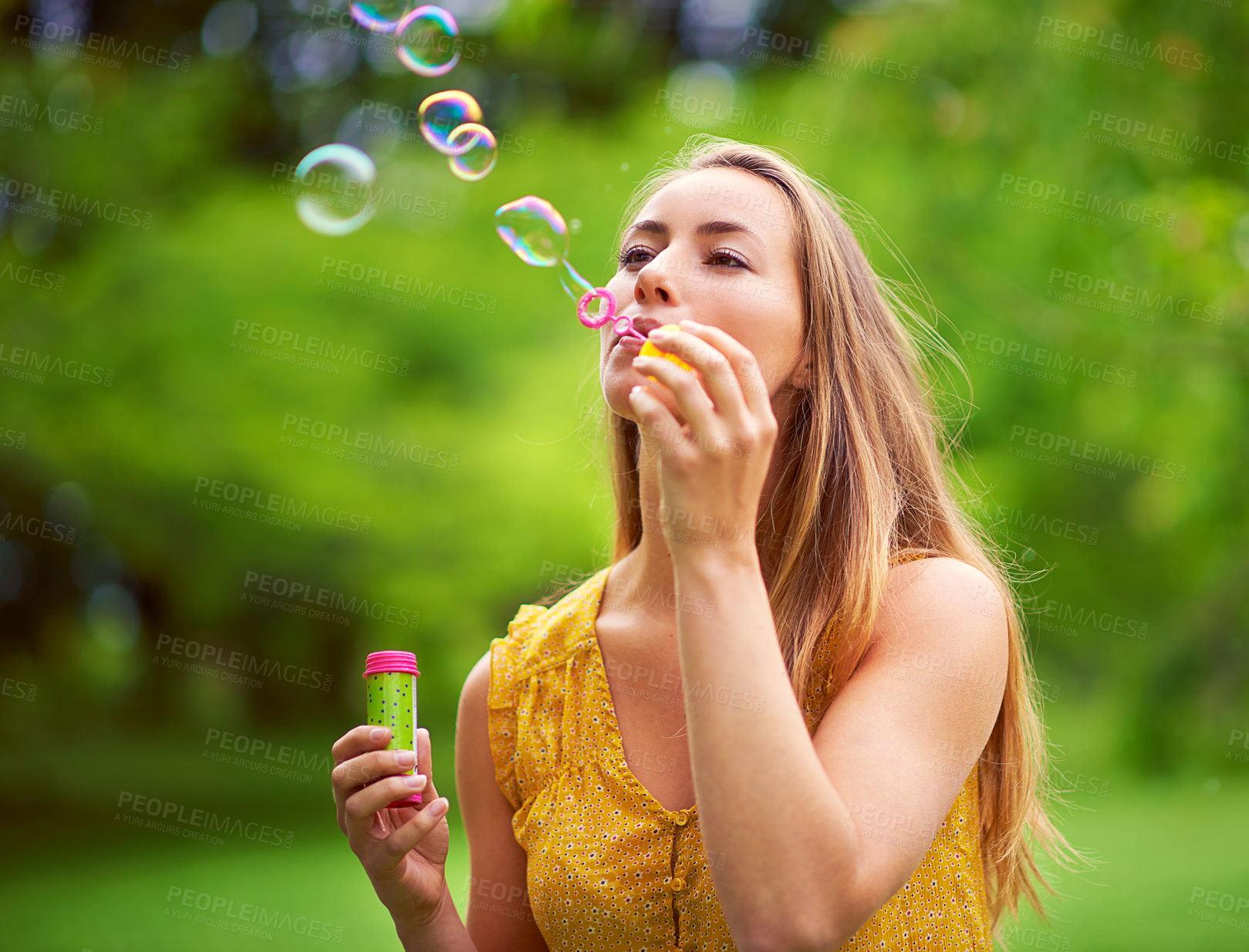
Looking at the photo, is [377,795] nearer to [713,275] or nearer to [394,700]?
[394,700]

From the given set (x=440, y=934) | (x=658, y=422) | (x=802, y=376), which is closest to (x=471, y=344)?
(x=802, y=376)

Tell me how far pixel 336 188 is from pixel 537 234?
0.88 m

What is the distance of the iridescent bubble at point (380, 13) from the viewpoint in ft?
10.4

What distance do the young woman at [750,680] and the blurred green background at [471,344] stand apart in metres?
2.36

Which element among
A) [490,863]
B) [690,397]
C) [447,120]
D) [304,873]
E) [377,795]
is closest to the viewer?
[690,397]

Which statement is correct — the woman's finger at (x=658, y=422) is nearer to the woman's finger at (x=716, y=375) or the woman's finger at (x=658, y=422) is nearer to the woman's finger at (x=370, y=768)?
the woman's finger at (x=716, y=375)

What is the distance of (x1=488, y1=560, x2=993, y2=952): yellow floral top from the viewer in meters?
1.67

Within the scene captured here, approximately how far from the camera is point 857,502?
183 cm

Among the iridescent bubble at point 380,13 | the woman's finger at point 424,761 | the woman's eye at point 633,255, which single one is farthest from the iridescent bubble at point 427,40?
the woman's finger at point 424,761

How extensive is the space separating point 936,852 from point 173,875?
5167 mm

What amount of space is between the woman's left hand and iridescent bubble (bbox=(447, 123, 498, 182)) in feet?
4.88

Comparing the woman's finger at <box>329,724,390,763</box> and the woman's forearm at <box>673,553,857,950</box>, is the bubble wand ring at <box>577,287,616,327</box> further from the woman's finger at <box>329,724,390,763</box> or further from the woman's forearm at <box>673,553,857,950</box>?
the woman's finger at <box>329,724,390,763</box>

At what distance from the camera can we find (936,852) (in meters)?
1.71

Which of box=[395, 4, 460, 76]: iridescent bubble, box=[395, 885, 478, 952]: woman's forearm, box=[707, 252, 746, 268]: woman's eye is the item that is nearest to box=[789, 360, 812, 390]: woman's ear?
box=[707, 252, 746, 268]: woman's eye
